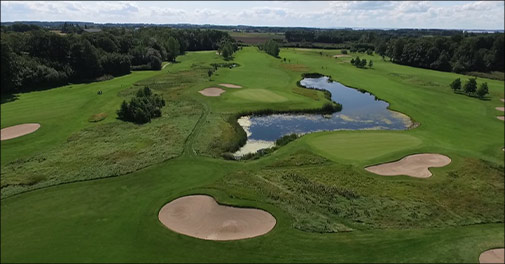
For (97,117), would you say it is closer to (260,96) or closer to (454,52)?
(260,96)

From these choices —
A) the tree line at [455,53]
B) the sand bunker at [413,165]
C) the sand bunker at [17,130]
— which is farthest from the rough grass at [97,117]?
the tree line at [455,53]

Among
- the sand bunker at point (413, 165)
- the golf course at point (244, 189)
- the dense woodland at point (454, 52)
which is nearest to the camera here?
the golf course at point (244, 189)

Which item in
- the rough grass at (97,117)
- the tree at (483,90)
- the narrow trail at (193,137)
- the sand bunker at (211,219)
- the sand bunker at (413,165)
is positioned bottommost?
the sand bunker at (211,219)

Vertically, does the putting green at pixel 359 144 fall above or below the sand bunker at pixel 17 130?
below

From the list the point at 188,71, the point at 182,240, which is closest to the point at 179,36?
the point at 188,71

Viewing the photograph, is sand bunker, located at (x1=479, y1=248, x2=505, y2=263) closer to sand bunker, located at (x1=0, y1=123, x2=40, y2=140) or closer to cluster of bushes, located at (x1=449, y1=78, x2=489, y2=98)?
cluster of bushes, located at (x1=449, y1=78, x2=489, y2=98)

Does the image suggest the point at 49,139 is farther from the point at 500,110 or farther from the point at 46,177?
the point at 500,110

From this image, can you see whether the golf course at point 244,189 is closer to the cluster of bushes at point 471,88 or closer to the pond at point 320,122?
the cluster of bushes at point 471,88
